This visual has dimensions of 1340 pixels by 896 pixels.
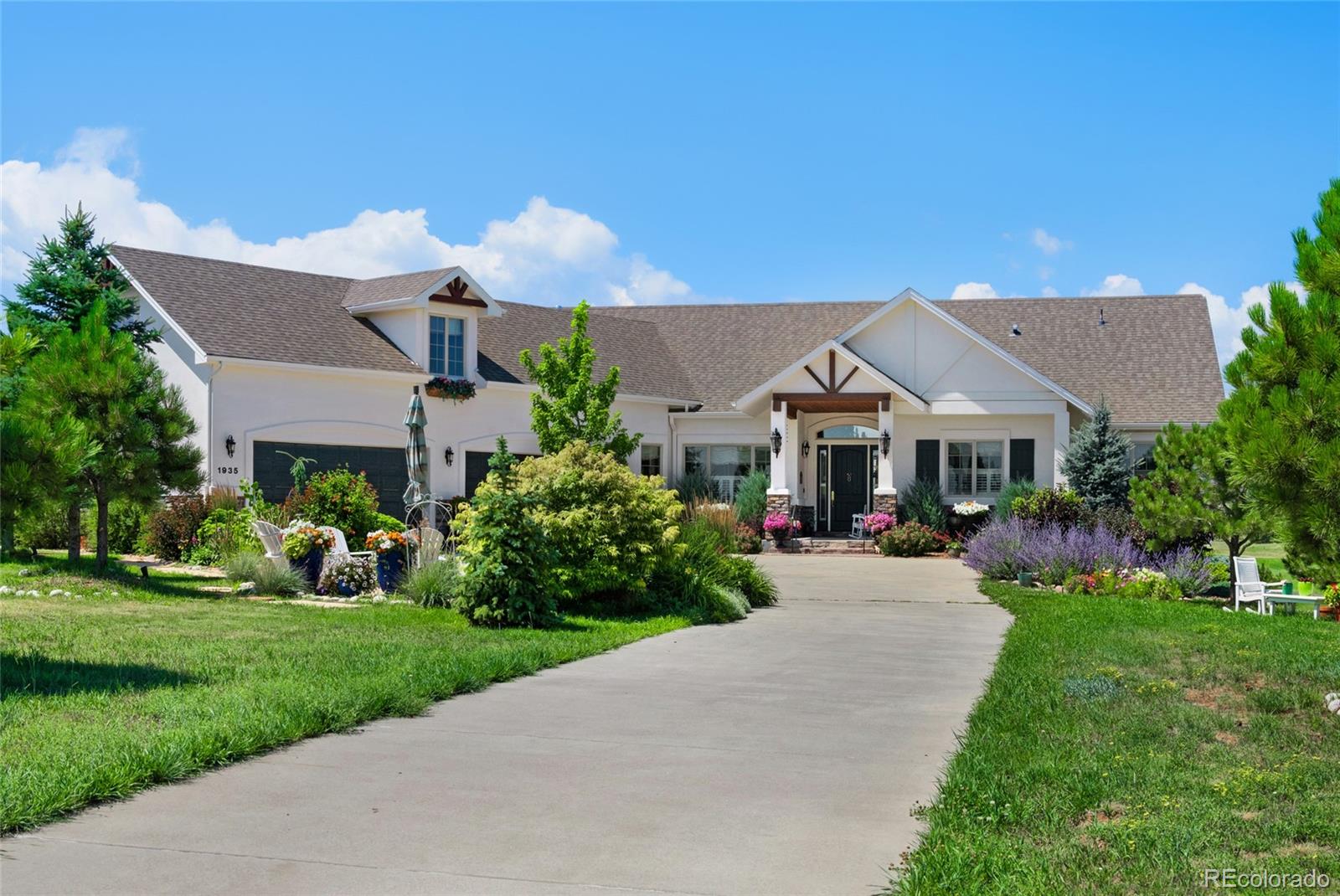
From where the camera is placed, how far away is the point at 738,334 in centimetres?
3416

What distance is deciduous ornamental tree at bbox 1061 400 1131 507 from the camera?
84.8 ft

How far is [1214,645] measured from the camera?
36.4 ft

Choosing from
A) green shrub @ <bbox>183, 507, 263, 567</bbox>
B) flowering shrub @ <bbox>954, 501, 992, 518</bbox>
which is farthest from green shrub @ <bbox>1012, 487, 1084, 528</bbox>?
green shrub @ <bbox>183, 507, 263, 567</bbox>

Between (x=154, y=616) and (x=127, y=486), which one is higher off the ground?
(x=127, y=486)

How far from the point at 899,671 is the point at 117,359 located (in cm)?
1154

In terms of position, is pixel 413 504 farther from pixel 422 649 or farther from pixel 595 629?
pixel 422 649

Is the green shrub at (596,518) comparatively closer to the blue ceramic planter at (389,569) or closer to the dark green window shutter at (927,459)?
the blue ceramic planter at (389,569)

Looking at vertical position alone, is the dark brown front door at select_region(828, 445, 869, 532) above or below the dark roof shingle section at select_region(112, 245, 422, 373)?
below

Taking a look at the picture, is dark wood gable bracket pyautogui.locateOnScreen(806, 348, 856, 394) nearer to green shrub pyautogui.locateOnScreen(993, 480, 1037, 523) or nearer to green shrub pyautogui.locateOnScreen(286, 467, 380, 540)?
green shrub pyautogui.locateOnScreen(993, 480, 1037, 523)

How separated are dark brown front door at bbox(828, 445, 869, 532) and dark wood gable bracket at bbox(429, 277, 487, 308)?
9916mm

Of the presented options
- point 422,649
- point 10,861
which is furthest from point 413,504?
point 10,861

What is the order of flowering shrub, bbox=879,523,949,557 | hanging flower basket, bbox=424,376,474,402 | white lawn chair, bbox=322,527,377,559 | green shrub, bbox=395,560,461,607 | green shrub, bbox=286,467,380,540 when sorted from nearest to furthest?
green shrub, bbox=395,560,461,607, white lawn chair, bbox=322,527,377,559, green shrub, bbox=286,467,380,540, hanging flower basket, bbox=424,376,474,402, flowering shrub, bbox=879,523,949,557

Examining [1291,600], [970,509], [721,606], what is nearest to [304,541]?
[721,606]

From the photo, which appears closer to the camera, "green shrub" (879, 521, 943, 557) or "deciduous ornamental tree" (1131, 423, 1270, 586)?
"deciduous ornamental tree" (1131, 423, 1270, 586)
